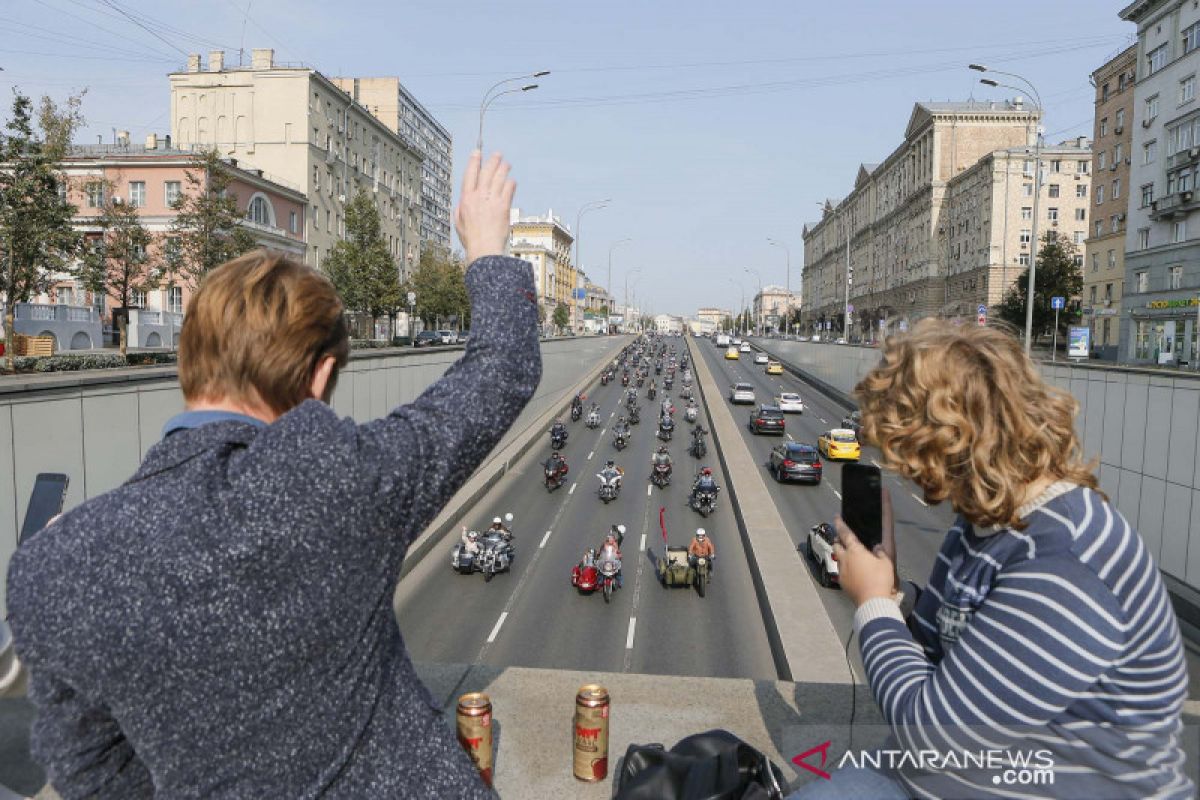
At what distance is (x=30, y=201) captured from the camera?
91.7 ft

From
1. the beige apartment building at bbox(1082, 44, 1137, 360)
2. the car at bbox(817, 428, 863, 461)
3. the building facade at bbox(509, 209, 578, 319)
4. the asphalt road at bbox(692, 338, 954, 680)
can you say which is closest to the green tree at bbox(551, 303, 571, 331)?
the building facade at bbox(509, 209, 578, 319)

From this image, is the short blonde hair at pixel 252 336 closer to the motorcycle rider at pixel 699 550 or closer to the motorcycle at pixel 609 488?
the motorcycle rider at pixel 699 550

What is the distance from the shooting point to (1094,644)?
1.60m

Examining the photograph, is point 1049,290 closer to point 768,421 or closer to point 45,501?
point 768,421

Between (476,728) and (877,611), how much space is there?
8.00 feet

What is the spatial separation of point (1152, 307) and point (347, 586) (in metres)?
58.7

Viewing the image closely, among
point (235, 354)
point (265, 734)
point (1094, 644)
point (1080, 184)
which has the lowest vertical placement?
point (265, 734)

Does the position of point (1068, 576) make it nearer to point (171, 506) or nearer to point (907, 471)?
point (907, 471)

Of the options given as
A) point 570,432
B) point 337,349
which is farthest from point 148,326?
point 337,349

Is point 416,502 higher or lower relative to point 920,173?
lower

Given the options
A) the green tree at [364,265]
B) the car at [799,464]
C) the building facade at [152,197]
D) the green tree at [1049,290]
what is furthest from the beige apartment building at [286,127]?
the green tree at [1049,290]

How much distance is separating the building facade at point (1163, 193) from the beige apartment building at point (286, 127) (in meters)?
47.4

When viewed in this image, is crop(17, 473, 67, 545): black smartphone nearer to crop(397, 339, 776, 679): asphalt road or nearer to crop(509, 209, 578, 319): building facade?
crop(397, 339, 776, 679): asphalt road

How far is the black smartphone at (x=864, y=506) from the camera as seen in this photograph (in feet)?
7.13
